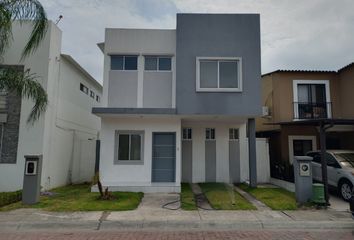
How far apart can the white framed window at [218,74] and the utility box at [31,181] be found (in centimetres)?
724

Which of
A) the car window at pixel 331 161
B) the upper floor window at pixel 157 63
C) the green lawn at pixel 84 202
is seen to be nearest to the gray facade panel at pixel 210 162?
the green lawn at pixel 84 202

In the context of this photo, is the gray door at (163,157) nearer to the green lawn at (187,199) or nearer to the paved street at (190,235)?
the green lawn at (187,199)

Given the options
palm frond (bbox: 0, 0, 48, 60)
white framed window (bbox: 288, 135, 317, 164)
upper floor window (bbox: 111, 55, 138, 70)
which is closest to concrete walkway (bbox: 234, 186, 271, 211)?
white framed window (bbox: 288, 135, 317, 164)

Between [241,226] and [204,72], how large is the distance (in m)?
7.38

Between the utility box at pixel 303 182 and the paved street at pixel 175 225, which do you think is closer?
the paved street at pixel 175 225

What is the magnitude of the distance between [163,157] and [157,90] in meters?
3.24

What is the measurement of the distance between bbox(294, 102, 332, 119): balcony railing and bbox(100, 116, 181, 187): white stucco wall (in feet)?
25.9

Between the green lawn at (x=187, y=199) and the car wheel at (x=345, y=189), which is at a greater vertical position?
the car wheel at (x=345, y=189)

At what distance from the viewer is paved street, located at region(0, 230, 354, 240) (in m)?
6.81

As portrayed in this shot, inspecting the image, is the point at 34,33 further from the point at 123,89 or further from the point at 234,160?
the point at 234,160

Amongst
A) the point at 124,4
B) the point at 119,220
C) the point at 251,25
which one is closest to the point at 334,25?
the point at 251,25

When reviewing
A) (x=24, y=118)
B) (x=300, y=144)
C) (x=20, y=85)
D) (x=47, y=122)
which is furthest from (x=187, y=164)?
(x=20, y=85)

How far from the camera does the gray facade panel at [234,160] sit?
15.5 metres

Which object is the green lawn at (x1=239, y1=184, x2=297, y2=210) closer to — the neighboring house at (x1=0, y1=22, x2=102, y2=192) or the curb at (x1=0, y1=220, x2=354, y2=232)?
the curb at (x1=0, y1=220, x2=354, y2=232)
